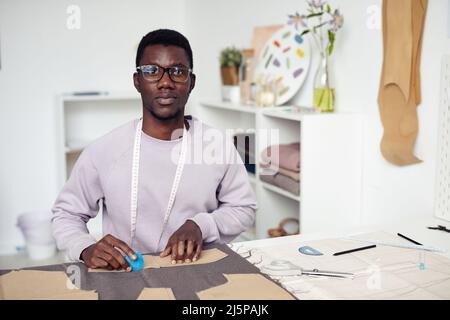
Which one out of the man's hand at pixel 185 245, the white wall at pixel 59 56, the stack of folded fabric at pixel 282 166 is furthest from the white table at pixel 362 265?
the white wall at pixel 59 56

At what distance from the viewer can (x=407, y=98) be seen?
1881mm

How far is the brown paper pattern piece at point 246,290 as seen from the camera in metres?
1.05

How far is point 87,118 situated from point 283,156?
155 cm

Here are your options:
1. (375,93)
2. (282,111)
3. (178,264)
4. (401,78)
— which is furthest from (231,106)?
(178,264)

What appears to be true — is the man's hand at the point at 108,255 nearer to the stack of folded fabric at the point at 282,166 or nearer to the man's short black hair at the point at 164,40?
the man's short black hair at the point at 164,40

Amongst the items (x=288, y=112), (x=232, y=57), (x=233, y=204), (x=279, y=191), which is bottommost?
(x=279, y=191)

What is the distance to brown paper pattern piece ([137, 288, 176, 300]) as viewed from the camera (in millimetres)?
1037

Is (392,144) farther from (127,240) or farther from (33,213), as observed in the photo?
(33,213)

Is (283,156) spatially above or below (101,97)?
below

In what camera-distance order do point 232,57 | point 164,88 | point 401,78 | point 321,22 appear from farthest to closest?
point 232,57 → point 321,22 → point 401,78 → point 164,88

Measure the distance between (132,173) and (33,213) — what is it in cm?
200

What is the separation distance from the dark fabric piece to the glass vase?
119cm

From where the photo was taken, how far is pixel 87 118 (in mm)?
3424

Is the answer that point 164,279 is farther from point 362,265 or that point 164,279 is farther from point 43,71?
point 43,71
